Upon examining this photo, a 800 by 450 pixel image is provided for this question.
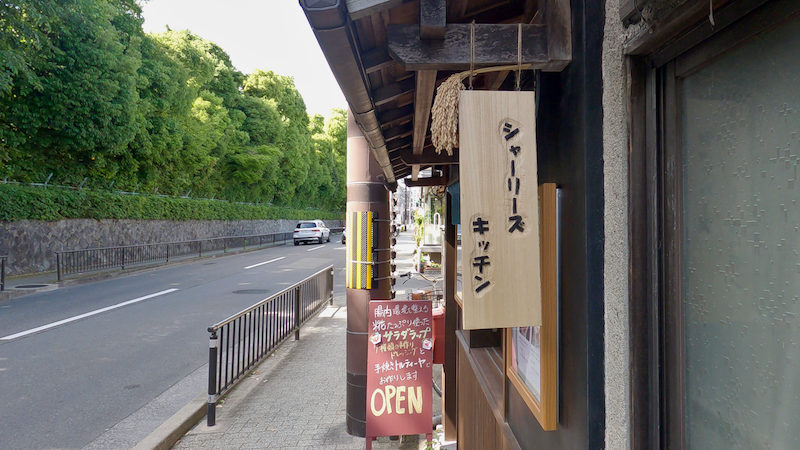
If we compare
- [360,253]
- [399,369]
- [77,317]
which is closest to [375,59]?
[360,253]

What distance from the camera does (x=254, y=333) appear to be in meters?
6.27

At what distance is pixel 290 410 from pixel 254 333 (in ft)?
4.55

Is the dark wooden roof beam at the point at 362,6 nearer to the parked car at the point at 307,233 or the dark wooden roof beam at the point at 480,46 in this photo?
the dark wooden roof beam at the point at 480,46

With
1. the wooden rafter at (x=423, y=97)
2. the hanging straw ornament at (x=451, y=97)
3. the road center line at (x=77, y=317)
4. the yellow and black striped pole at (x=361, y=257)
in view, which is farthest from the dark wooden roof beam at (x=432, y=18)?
the road center line at (x=77, y=317)

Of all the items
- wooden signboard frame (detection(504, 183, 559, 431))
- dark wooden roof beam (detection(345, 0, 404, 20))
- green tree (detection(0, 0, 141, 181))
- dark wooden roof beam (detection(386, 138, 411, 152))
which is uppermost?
green tree (detection(0, 0, 141, 181))

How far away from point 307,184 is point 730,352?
46.2m

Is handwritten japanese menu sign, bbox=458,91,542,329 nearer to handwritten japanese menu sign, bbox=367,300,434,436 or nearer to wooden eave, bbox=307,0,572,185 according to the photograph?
wooden eave, bbox=307,0,572,185

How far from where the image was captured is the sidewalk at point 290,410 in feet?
15.0

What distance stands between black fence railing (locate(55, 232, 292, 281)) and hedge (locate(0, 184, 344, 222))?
1.64 meters

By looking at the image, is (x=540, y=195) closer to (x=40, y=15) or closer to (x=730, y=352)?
(x=730, y=352)

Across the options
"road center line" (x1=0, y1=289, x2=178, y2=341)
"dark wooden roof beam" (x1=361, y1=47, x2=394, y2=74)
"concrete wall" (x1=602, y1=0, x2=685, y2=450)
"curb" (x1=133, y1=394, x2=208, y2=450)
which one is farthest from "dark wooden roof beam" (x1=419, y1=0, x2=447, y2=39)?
"road center line" (x1=0, y1=289, x2=178, y2=341)

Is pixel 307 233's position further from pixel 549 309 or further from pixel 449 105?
pixel 549 309

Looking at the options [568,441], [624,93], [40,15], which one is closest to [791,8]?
[624,93]

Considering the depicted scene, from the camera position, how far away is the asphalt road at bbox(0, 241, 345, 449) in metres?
4.80
